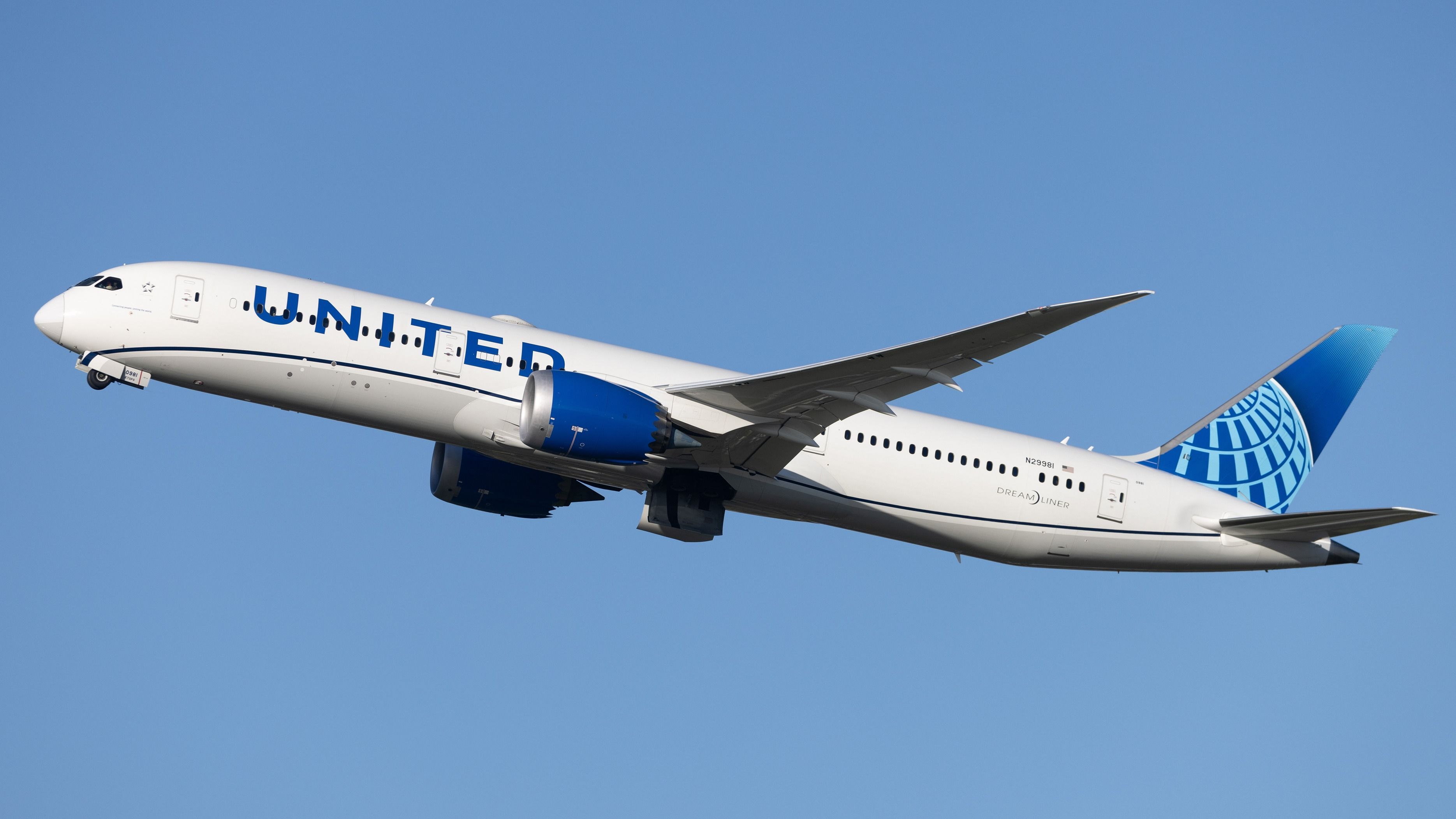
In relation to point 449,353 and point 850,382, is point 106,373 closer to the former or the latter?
point 449,353

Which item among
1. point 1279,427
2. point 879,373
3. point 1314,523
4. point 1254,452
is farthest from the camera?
point 1279,427

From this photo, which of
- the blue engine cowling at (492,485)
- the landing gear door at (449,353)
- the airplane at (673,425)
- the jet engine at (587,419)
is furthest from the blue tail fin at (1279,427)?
the landing gear door at (449,353)

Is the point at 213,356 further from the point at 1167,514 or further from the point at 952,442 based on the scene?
the point at 1167,514

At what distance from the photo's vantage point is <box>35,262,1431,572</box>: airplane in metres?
28.0

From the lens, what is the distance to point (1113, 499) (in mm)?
33906

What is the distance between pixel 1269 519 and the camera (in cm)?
3359

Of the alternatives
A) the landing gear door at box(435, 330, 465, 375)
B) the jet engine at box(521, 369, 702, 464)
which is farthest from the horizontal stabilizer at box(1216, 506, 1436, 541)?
the landing gear door at box(435, 330, 465, 375)

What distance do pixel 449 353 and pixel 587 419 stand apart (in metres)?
3.88

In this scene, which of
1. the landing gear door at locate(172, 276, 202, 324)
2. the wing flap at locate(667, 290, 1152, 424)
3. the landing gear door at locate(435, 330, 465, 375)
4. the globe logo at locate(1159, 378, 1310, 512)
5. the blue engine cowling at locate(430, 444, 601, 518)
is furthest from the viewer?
the globe logo at locate(1159, 378, 1310, 512)

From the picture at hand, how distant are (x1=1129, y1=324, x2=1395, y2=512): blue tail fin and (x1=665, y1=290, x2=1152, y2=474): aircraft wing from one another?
11.9 meters

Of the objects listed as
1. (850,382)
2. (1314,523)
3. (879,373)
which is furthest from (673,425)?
(1314,523)

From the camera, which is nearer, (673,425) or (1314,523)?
(673,425)

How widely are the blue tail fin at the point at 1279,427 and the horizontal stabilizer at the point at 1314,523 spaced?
2.44 meters

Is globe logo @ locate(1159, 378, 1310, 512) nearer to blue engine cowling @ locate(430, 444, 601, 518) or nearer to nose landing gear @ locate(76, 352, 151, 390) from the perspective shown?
blue engine cowling @ locate(430, 444, 601, 518)
